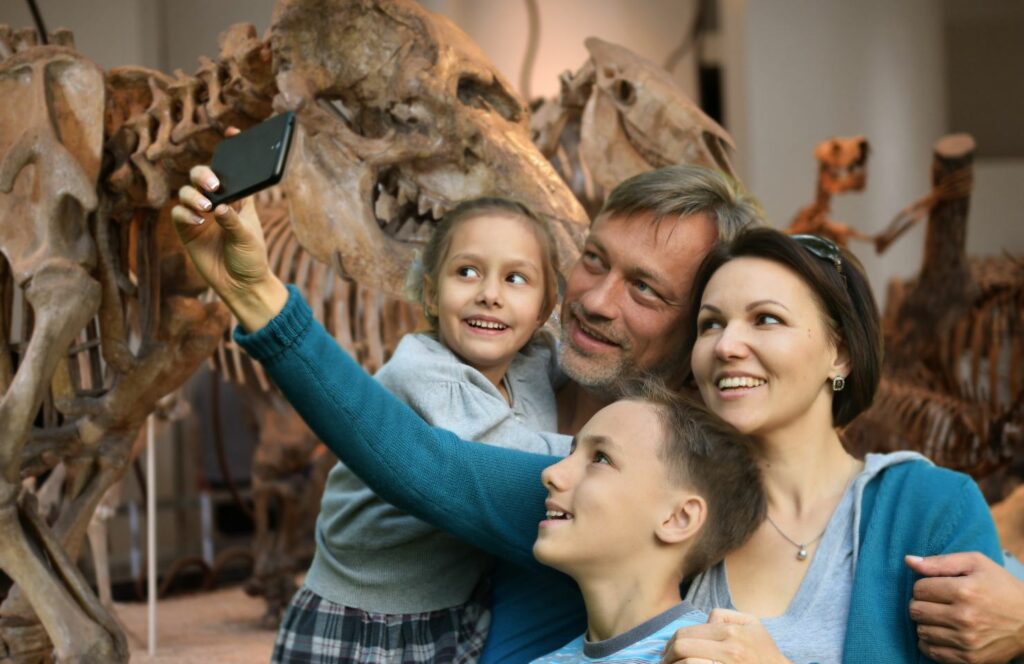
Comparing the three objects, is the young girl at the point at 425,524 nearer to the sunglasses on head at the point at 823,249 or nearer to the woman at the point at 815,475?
the woman at the point at 815,475

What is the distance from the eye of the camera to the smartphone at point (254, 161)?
1604mm

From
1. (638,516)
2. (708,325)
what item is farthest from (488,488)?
(708,325)

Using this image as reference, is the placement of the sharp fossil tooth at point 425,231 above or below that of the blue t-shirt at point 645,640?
above

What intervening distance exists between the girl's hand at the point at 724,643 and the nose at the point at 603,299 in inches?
28.3

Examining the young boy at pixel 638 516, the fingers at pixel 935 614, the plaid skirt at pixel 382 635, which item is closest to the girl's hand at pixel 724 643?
the young boy at pixel 638 516

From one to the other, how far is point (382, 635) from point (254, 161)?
2.73 feet

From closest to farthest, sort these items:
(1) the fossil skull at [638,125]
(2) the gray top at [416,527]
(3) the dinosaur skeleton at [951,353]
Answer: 1. (2) the gray top at [416,527]
2. (1) the fossil skull at [638,125]
3. (3) the dinosaur skeleton at [951,353]

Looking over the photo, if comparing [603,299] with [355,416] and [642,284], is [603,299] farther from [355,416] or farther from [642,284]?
[355,416]

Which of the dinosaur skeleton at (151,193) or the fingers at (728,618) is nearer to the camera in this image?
the fingers at (728,618)

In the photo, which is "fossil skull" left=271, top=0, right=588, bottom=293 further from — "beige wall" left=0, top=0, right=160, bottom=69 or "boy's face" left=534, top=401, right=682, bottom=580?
"beige wall" left=0, top=0, right=160, bottom=69

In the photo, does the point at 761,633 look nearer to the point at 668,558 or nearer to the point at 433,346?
the point at 668,558

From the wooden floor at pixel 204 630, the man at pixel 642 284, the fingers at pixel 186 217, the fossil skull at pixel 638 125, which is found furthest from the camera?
the wooden floor at pixel 204 630

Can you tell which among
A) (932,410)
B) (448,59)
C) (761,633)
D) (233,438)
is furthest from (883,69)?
(761,633)

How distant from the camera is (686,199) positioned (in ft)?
7.33
